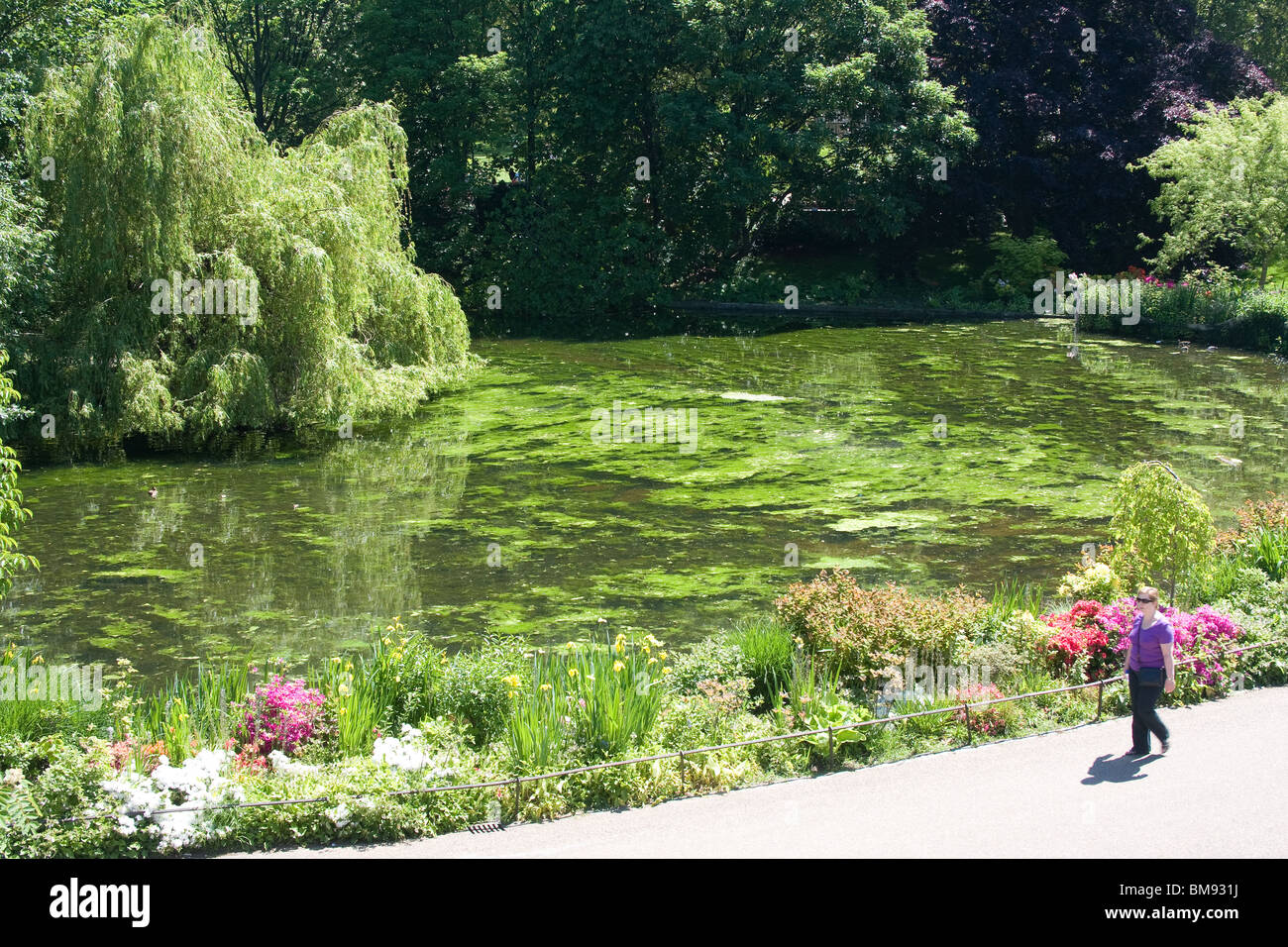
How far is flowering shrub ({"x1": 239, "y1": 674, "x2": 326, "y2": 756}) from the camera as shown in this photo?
26.1 feet

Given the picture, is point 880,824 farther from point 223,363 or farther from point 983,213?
point 983,213

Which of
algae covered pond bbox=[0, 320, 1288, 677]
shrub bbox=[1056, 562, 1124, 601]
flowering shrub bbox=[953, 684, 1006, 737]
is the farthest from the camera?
algae covered pond bbox=[0, 320, 1288, 677]

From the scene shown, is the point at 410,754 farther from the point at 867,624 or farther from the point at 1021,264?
the point at 1021,264

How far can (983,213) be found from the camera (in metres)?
38.2

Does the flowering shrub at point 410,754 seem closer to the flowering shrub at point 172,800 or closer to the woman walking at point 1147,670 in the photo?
the flowering shrub at point 172,800

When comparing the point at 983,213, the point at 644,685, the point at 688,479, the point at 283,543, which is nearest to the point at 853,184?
the point at 983,213

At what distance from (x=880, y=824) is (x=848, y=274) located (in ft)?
105

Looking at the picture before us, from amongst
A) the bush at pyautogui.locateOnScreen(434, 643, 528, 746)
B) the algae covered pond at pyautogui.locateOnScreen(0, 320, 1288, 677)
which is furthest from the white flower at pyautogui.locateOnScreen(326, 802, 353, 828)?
the algae covered pond at pyautogui.locateOnScreen(0, 320, 1288, 677)

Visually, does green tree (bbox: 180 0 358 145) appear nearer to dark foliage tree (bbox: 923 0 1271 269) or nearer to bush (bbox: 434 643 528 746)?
dark foliage tree (bbox: 923 0 1271 269)

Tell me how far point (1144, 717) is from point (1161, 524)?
273cm

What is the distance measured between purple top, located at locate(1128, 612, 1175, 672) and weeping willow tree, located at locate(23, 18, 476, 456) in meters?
13.5

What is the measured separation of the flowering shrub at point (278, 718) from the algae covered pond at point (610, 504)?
275 centimetres

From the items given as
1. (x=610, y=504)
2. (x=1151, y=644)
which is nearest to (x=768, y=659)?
(x=1151, y=644)

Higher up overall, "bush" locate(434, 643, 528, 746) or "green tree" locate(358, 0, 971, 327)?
"green tree" locate(358, 0, 971, 327)
